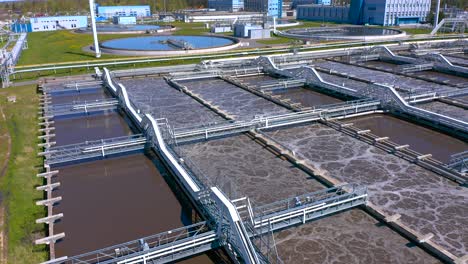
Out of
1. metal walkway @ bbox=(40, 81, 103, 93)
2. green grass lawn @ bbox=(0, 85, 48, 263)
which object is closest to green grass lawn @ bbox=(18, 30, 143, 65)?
metal walkway @ bbox=(40, 81, 103, 93)

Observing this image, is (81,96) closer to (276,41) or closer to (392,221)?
(392,221)

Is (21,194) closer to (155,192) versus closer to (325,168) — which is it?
(155,192)

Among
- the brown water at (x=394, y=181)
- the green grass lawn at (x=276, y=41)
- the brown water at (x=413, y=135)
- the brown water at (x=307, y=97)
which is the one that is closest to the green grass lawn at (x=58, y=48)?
the green grass lawn at (x=276, y=41)

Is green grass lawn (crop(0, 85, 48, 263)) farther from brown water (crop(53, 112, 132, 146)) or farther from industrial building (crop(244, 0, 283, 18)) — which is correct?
industrial building (crop(244, 0, 283, 18))

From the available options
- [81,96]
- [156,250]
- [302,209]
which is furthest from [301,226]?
[81,96]

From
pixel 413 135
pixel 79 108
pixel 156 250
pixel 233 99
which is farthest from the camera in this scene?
pixel 233 99

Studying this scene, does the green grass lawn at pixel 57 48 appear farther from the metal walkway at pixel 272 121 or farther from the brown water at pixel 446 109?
the brown water at pixel 446 109
